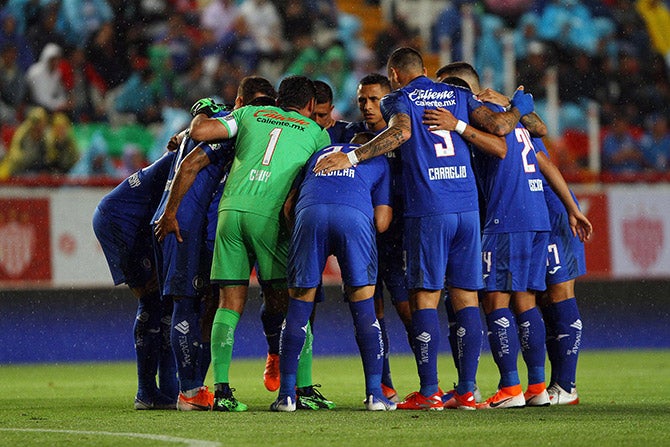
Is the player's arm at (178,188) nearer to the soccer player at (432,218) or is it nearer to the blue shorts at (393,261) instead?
the soccer player at (432,218)

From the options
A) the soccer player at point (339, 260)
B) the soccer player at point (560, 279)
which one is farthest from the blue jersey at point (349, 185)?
the soccer player at point (560, 279)

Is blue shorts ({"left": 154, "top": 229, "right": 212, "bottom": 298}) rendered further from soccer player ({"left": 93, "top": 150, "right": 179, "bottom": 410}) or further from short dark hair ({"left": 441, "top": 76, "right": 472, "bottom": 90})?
short dark hair ({"left": 441, "top": 76, "right": 472, "bottom": 90})

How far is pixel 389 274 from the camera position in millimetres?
8492

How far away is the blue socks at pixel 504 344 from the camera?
308 inches

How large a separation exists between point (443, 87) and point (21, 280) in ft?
24.8

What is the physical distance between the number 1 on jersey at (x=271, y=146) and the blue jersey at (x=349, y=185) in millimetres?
264

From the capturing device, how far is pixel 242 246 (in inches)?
305

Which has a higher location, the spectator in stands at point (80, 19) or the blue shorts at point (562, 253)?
the spectator in stands at point (80, 19)

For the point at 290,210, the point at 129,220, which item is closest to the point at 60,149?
the point at 129,220

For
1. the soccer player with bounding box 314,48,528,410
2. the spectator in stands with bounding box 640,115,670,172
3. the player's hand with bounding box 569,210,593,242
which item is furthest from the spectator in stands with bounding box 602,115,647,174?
the soccer player with bounding box 314,48,528,410

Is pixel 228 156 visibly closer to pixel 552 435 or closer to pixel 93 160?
pixel 552 435

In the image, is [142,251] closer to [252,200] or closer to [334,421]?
[252,200]

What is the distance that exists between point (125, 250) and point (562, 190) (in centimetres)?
340

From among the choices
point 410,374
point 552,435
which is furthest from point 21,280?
point 552,435
